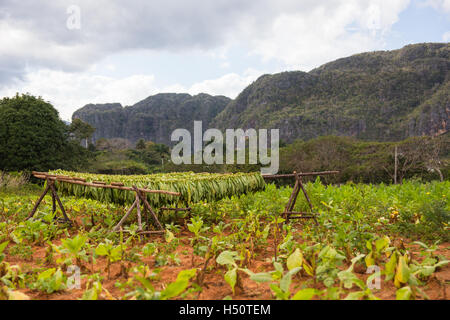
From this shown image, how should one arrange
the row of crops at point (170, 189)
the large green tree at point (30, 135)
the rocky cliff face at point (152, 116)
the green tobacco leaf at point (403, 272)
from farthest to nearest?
the rocky cliff face at point (152, 116)
the large green tree at point (30, 135)
the row of crops at point (170, 189)
the green tobacco leaf at point (403, 272)

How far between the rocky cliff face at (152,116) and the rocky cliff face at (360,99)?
2186cm

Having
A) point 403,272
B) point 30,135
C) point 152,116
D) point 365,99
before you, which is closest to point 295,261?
point 403,272

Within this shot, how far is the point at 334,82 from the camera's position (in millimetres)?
77312

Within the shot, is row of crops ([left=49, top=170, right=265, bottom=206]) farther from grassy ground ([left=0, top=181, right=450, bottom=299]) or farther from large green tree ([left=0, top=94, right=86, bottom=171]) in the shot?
large green tree ([left=0, top=94, right=86, bottom=171])

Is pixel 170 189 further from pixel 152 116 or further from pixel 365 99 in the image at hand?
pixel 152 116

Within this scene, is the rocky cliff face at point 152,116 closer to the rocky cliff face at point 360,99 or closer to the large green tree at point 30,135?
the rocky cliff face at point 360,99

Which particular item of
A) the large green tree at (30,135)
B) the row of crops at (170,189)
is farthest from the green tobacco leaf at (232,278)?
the large green tree at (30,135)

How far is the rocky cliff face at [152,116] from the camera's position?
114 meters

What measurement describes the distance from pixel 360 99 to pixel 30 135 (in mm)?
66729

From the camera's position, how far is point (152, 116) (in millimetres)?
116812

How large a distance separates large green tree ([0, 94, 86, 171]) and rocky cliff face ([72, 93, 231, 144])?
297 feet

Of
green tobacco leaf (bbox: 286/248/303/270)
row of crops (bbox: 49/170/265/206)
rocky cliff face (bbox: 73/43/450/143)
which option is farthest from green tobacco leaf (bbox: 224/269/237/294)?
rocky cliff face (bbox: 73/43/450/143)

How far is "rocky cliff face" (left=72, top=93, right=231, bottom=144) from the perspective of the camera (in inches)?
4503
